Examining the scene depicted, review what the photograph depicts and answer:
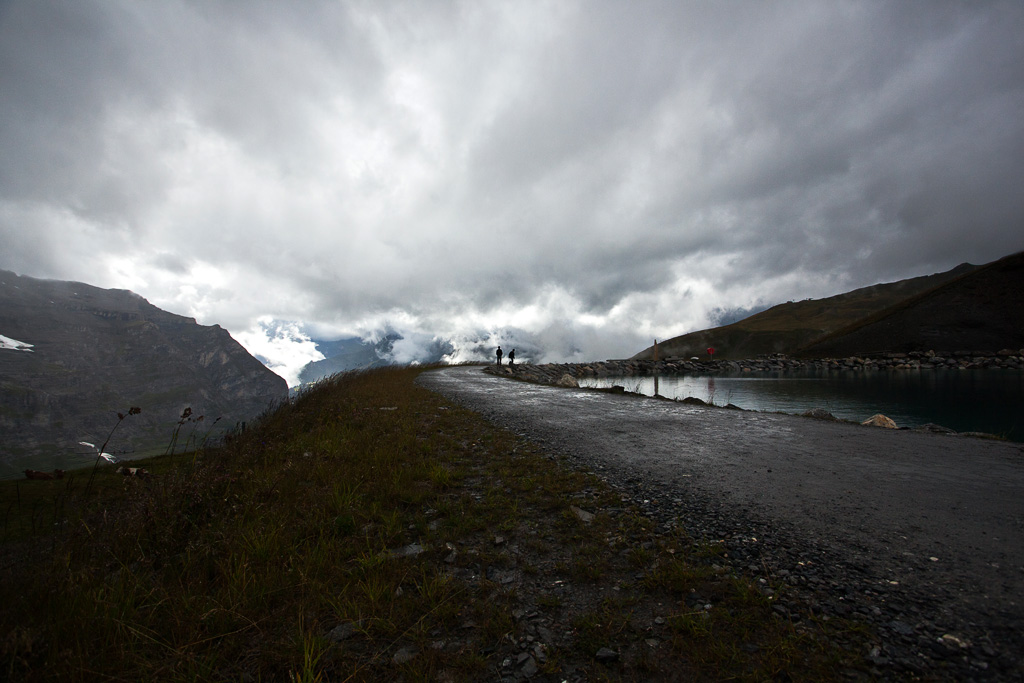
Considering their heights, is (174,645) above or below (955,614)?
below

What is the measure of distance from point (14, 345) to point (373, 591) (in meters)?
258

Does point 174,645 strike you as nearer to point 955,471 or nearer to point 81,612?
point 81,612

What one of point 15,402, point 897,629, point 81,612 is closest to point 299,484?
point 81,612

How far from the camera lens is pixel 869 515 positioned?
4.39 m

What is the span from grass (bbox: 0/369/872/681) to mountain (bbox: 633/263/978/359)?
100 m

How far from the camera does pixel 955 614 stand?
270 centimetres

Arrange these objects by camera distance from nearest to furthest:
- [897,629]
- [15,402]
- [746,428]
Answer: [897,629] → [746,428] → [15,402]

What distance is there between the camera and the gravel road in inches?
102

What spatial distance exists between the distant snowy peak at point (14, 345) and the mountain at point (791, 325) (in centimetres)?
24477

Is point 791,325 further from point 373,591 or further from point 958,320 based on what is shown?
point 373,591

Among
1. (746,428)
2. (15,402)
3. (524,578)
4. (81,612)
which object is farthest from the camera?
(15,402)

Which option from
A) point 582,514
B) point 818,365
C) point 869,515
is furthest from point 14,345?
point 818,365

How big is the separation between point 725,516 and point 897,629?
194 centimetres

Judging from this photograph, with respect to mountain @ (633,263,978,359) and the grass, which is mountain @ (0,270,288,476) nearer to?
the grass
